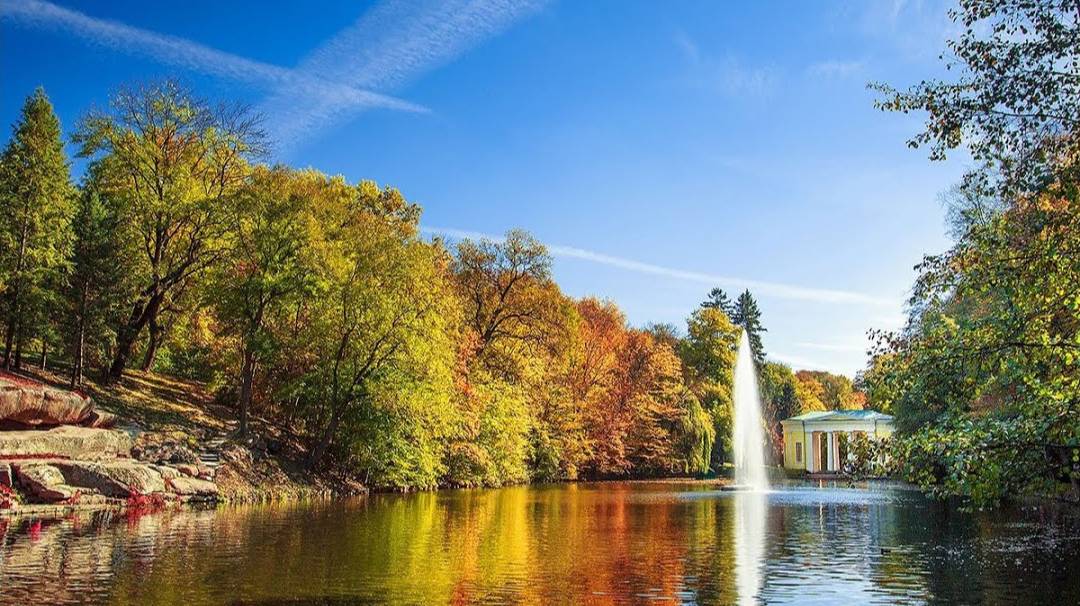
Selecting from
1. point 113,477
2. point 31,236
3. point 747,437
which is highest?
point 31,236

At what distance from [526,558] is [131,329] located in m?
28.7

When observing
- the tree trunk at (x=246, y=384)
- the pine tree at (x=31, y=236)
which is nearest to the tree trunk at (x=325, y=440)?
the tree trunk at (x=246, y=384)

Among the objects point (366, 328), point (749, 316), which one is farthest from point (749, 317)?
point (366, 328)

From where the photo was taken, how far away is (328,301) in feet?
125

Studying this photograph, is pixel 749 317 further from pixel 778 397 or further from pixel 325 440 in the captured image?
pixel 325 440

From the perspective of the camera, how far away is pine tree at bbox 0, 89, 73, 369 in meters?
34.5

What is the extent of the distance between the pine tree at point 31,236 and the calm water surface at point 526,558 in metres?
14.2

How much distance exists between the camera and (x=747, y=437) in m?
64.5

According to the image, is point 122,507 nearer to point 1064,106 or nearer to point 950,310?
point 1064,106

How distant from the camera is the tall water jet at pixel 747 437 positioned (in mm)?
61584

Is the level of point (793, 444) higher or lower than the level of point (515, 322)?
lower

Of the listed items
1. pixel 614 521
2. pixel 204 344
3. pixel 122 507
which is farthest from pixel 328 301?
pixel 614 521


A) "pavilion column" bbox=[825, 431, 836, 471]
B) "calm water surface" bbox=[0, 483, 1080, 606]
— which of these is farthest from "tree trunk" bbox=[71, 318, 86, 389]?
"pavilion column" bbox=[825, 431, 836, 471]

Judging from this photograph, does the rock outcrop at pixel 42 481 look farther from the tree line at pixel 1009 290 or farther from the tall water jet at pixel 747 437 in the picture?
the tall water jet at pixel 747 437
